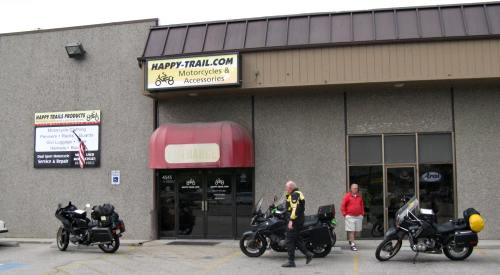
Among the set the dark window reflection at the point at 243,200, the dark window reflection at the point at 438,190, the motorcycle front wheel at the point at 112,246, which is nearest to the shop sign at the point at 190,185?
the dark window reflection at the point at 243,200

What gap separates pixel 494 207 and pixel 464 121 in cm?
250

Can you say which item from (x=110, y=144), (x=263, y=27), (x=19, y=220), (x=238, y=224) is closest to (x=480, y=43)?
(x=263, y=27)

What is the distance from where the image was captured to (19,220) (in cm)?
1792

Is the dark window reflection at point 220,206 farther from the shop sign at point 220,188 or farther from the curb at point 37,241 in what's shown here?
the curb at point 37,241

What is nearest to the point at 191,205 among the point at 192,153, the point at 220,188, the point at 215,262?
the point at 220,188

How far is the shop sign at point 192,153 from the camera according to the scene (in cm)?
1548

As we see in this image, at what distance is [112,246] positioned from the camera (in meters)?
14.0

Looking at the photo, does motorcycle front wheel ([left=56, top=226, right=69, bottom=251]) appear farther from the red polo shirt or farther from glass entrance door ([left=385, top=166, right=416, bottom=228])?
glass entrance door ([left=385, top=166, right=416, bottom=228])

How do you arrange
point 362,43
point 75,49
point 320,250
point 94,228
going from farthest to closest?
point 75,49 < point 362,43 < point 94,228 < point 320,250

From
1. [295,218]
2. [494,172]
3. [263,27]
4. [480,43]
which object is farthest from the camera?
[263,27]

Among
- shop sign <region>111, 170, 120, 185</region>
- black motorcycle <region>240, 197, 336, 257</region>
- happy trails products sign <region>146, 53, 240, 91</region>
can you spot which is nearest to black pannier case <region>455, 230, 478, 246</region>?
black motorcycle <region>240, 197, 336, 257</region>

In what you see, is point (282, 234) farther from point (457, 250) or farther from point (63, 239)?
point (63, 239)

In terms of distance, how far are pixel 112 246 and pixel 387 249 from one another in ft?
22.5

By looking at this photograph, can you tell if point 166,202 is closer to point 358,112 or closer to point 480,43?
point 358,112
